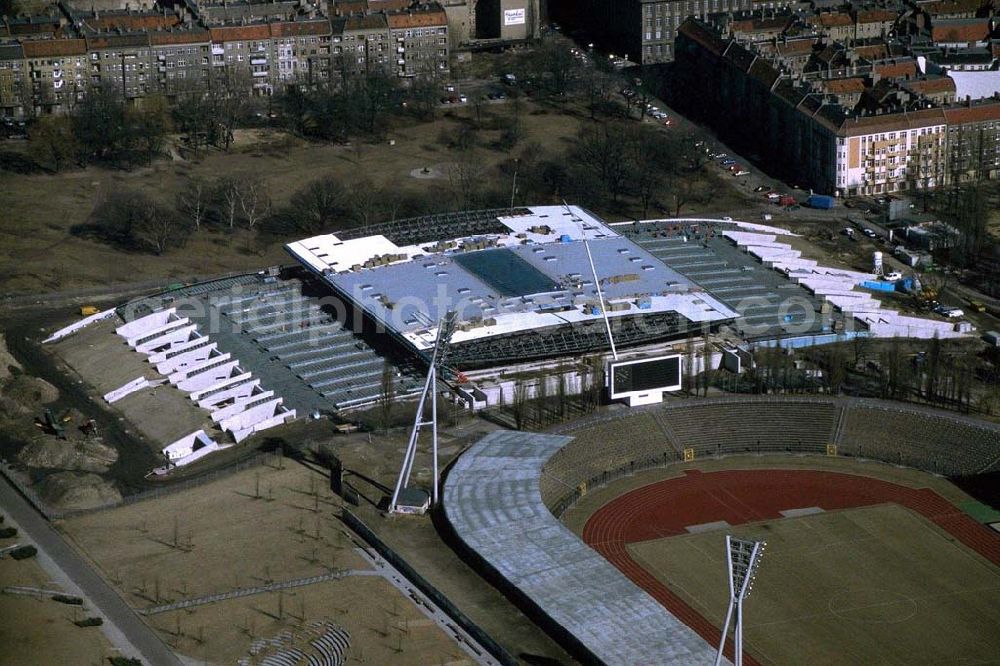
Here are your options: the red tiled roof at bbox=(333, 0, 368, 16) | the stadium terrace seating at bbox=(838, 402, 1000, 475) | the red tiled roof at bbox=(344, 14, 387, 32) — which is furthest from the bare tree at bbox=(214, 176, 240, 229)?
the stadium terrace seating at bbox=(838, 402, 1000, 475)

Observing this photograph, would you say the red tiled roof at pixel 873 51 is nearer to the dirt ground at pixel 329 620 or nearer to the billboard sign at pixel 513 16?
the billboard sign at pixel 513 16

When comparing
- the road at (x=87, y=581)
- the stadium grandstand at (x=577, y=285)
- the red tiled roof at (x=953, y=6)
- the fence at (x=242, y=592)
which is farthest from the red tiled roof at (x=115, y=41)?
the fence at (x=242, y=592)

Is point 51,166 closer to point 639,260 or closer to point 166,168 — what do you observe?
point 166,168

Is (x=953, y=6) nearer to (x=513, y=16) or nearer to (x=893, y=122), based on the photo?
(x=893, y=122)

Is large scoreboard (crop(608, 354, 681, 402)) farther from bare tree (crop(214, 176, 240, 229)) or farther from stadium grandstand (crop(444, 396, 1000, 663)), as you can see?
bare tree (crop(214, 176, 240, 229))

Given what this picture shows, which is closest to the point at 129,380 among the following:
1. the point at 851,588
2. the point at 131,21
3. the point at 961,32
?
the point at 851,588

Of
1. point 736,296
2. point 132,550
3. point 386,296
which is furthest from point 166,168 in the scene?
point 132,550
